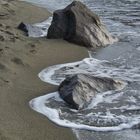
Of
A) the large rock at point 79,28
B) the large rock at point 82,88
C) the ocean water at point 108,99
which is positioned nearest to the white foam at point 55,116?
the ocean water at point 108,99

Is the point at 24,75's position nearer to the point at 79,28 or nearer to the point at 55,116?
the point at 55,116

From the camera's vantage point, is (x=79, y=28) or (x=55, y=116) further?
(x=79, y=28)

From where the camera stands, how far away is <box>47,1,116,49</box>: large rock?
396 inches

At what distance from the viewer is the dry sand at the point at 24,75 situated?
5.47 m

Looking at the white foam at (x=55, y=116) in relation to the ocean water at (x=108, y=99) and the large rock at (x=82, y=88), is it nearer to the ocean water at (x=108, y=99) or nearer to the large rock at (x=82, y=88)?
the ocean water at (x=108, y=99)

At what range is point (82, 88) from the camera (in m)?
6.43

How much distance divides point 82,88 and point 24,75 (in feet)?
4.52

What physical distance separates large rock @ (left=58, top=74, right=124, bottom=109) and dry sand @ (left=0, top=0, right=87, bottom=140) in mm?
460

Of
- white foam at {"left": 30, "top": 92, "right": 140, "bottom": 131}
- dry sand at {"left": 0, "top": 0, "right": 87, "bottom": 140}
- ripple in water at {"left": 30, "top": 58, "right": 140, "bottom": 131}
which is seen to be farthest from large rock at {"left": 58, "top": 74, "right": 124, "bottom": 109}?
dry sand at {"left": 0, "top": 0, "right": 87, "bottom": 140}

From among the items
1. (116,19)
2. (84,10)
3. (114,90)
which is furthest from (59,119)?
(116,19)

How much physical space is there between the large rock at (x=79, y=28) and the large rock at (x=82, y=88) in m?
3.13

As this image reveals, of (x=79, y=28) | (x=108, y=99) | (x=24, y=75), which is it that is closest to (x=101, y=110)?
(x=108, y=99)

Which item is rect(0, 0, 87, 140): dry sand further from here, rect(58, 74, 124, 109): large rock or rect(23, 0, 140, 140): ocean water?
rect(58, 74, 124, 109): large rock

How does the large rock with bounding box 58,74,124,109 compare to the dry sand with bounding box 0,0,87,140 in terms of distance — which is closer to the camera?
the dry sand with bounding box 0,0,87,140
